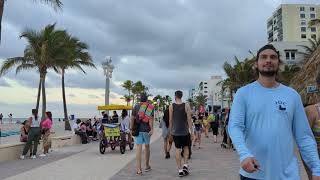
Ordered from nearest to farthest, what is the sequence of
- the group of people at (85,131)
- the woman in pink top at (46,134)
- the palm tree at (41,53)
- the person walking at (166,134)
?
the person walking at (166,134) → the woman in pink top at (46,134) → the group of people at (85,131) → the palm tree at (41,53)

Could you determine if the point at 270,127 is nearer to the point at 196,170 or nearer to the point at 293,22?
the point at 196,170

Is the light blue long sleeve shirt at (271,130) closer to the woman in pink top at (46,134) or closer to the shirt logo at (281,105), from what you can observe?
the shirt logo at (281,105)

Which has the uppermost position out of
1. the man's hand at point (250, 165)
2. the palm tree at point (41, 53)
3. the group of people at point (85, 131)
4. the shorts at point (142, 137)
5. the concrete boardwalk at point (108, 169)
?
the palm tree at point (41, 53)

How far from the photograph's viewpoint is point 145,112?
446 inches

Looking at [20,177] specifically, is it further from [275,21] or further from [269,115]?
[275,21]

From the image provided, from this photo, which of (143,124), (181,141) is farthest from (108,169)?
(181,141)

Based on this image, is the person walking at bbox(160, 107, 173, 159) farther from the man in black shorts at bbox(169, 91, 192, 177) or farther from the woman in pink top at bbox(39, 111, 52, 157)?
the woman in pink top at bbox(39, 111, 52, 157)

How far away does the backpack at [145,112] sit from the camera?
11.2 metres

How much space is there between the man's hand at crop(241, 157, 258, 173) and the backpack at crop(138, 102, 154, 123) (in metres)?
7.92

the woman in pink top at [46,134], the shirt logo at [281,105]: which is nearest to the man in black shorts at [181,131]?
the shirt logo at [281,105]

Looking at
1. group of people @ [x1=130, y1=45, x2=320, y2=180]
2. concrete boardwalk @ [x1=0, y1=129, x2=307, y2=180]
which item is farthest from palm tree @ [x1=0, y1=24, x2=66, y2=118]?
group of people @ [x1=130, y1=45, x2=320, y2=180]

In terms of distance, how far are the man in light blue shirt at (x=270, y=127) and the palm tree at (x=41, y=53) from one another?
29889 millimetres

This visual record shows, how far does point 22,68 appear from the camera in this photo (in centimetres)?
3372

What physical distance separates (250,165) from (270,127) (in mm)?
388
